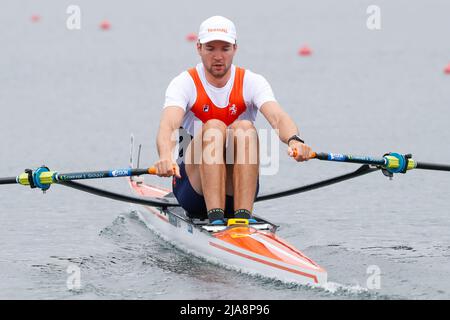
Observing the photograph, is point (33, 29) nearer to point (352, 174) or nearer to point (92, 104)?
point (92, 104)

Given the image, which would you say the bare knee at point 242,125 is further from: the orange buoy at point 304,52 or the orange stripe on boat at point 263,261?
the orange buoy at point 304,52

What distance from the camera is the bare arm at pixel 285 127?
9.48 m

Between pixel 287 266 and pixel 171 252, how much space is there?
198 centimetres

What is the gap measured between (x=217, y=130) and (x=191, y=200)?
905mm

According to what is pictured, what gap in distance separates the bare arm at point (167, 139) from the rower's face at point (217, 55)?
0.52m

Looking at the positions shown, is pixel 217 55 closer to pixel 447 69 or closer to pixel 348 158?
pixel 348 158

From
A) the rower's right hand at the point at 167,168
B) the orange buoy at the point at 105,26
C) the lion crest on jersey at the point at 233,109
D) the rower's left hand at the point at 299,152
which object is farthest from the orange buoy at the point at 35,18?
the rower's left hand at the point at 299,152

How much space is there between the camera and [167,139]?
9781 mm

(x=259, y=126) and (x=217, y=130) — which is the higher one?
(x=259, y=126)

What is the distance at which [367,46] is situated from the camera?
1318 inches

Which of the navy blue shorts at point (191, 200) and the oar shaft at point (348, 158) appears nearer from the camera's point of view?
the oar shaft at point (348, 158)

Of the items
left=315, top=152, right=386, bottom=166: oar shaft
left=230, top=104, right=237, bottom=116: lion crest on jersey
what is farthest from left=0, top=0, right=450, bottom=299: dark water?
left=230, top=104, right=237, bottom=116: lion crest on jersey

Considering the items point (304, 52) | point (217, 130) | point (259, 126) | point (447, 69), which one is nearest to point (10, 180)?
point (217, 130)

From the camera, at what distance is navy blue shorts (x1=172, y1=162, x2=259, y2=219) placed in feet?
33.6
